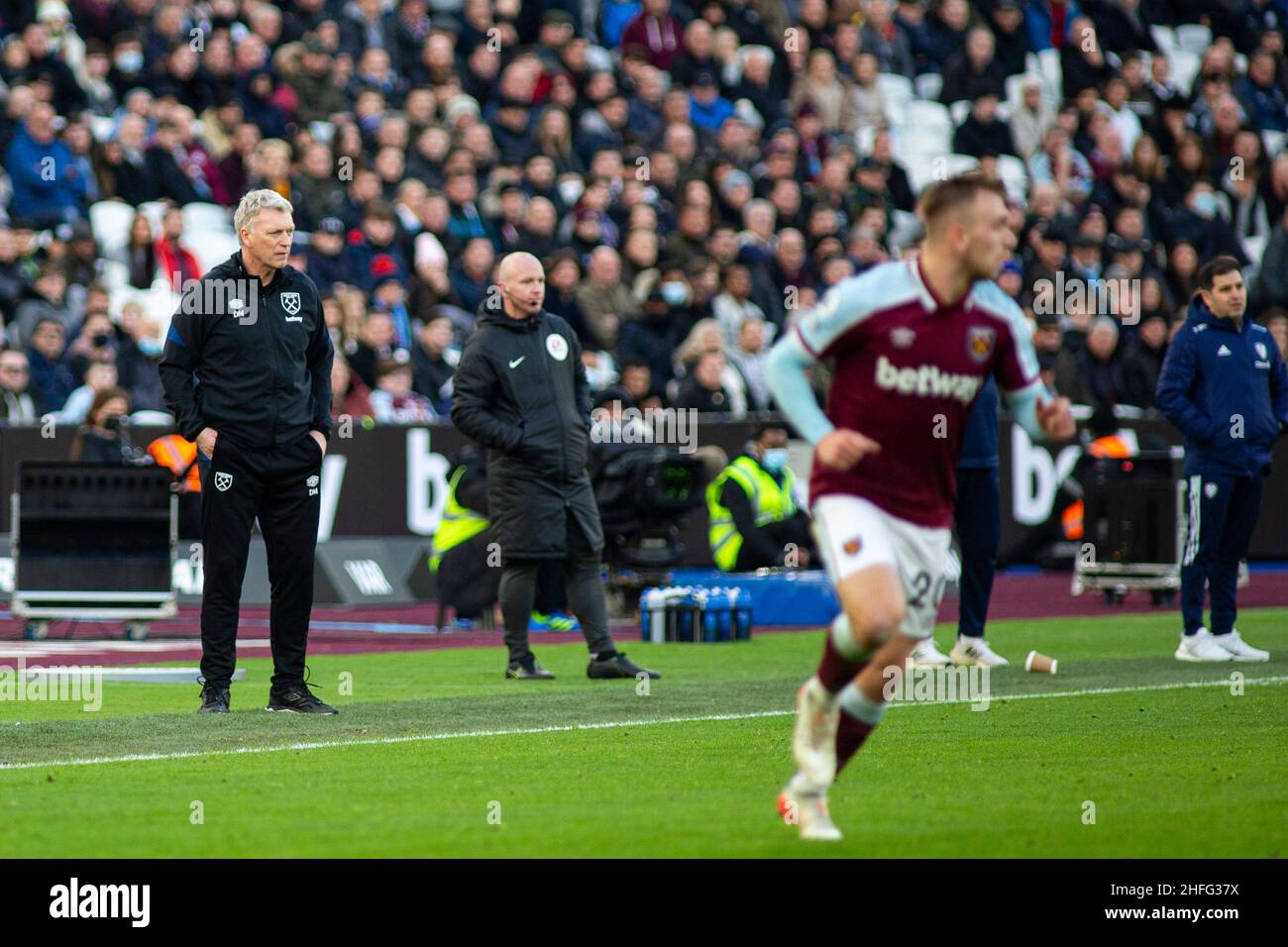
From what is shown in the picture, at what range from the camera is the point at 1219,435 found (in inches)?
542

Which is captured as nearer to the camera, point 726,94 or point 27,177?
point 27,177

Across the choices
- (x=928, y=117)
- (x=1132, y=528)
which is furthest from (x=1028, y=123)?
(x=1132, y=528)

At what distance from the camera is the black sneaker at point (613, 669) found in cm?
1295

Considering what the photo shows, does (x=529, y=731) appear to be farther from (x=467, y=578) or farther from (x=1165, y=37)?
(x=1165, y=37)

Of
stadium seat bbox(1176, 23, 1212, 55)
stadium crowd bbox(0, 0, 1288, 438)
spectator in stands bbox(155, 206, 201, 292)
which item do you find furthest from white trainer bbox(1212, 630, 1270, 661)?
stadium seat bbox(1176, 23, 1212, 55)

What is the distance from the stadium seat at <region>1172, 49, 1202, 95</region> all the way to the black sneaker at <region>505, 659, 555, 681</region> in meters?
22.0

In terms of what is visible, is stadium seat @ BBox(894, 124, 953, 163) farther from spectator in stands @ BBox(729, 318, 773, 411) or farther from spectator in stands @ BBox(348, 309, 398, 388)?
spectator in stands @ BBox(348, 309, 398, 388)

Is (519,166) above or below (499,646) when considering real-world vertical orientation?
above

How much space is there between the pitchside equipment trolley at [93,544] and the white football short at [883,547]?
10.1 metres

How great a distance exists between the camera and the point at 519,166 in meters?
24.9
